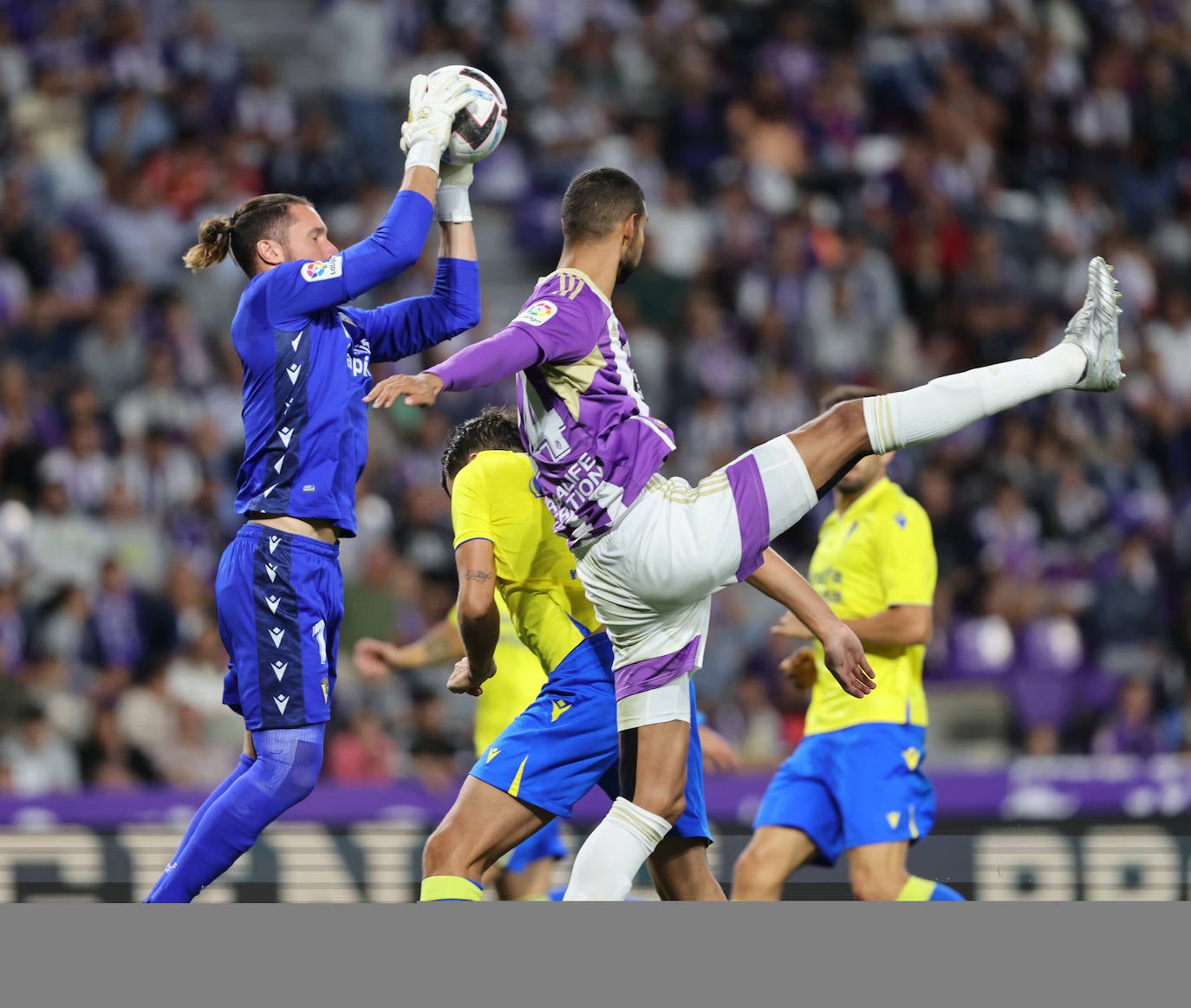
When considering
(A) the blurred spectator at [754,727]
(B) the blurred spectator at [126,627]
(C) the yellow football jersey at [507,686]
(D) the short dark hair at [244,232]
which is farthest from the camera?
(A) the blurred spectator at [754,727]

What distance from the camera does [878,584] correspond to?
6.38 m

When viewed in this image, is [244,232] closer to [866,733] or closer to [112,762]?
[866,733]

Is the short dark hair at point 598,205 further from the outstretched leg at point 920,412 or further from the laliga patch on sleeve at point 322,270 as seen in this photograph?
the outstretched leg at point 920,412

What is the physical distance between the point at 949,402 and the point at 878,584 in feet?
6.33


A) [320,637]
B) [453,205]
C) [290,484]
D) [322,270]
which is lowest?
[320,637]

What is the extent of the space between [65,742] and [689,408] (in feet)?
16.1

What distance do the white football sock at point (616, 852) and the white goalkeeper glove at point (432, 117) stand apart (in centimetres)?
198

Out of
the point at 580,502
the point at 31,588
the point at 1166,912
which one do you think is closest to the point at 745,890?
the point at 580,502

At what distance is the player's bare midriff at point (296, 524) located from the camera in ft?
16.0

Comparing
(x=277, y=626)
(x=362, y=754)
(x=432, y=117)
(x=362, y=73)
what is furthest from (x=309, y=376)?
(x=362, y=73)

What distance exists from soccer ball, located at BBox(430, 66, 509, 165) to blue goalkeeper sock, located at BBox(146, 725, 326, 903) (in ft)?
5.87

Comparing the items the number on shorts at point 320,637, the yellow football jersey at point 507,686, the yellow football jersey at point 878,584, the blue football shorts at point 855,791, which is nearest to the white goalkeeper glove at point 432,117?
the number on shorts at point 320,637

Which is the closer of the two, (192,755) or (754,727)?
(192,755)

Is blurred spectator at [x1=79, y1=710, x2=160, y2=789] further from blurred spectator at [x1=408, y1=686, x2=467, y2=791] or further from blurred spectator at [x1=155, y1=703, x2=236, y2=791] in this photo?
blurred spectator at [x1=408, y1=686, x2=467, y2=791]
